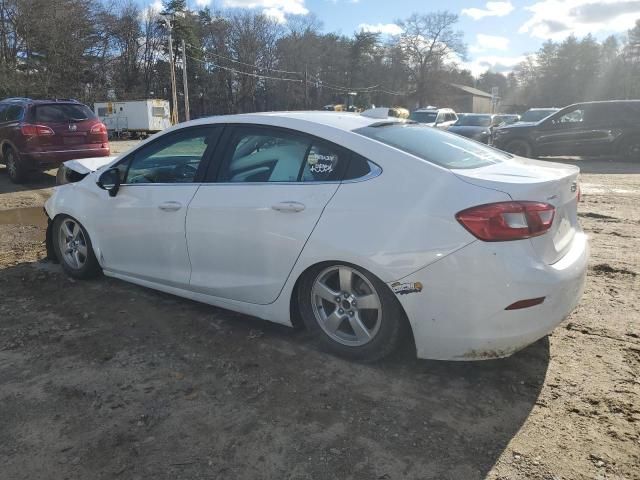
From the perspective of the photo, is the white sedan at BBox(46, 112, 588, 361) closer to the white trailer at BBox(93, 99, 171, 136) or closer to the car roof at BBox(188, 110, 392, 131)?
the car roof at BBox(188, 110, 392, 131)

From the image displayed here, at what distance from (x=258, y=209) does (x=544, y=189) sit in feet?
5.61

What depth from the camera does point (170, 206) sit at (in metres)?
3.84

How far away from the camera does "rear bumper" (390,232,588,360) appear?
2684 millimetres

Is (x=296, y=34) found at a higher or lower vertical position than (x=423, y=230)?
higher

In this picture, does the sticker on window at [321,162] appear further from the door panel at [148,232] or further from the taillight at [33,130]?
the taillight at [33,130]

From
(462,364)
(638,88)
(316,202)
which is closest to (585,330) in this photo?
(462,364)

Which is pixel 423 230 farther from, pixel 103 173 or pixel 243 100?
pixel 243 100

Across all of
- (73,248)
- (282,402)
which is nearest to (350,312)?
(282,402)

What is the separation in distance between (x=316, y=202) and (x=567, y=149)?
14.5 meters

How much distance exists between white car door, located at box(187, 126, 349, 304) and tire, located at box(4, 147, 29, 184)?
868cm

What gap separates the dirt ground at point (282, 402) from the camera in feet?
7.82

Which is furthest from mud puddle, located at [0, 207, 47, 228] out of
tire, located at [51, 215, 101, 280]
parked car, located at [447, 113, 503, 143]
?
parked car, located at [447, 113, 503, 143]

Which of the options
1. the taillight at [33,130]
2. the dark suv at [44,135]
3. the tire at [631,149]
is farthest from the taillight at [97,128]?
the tire at [631,149]

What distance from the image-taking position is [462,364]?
128 inches
